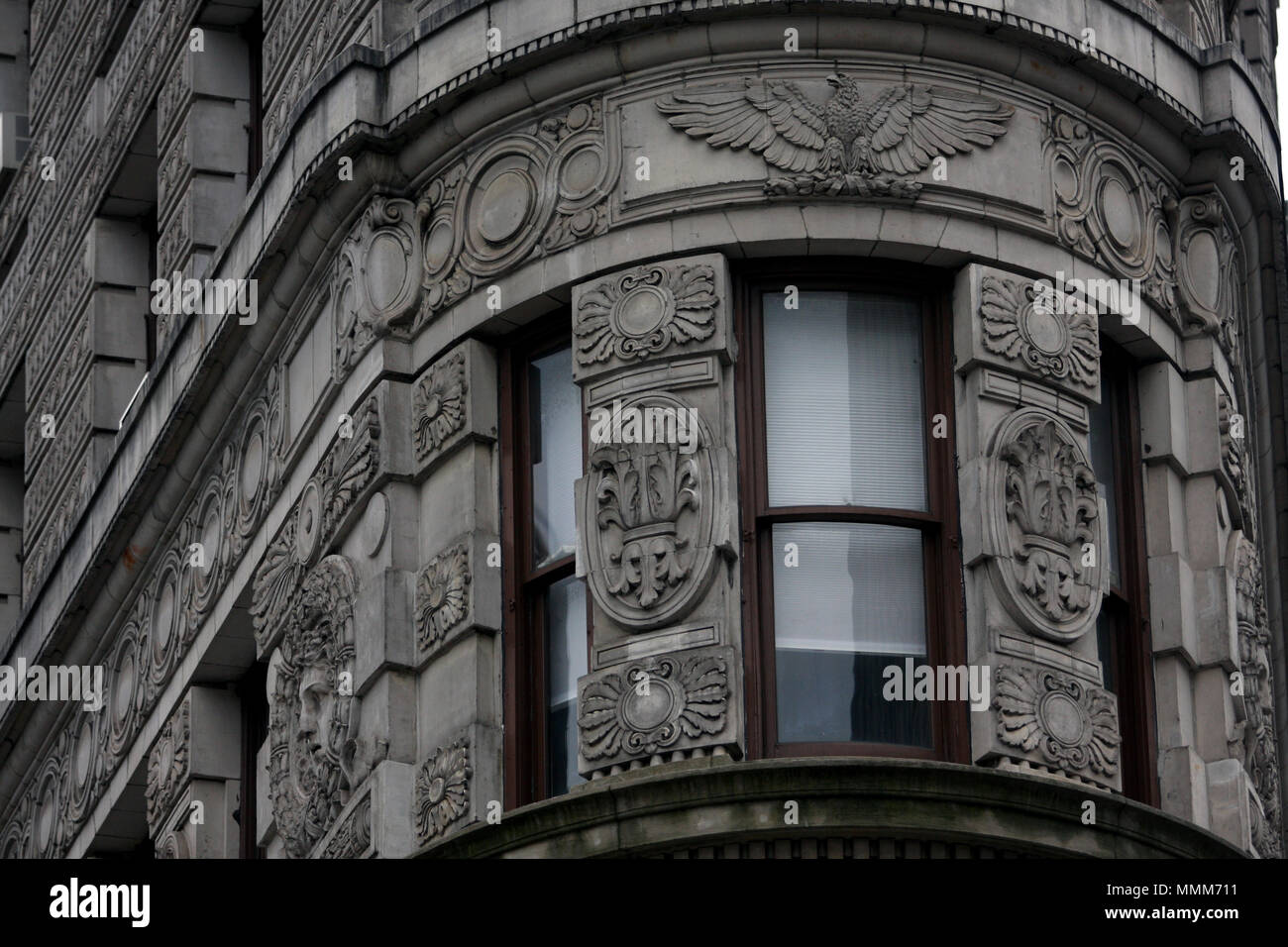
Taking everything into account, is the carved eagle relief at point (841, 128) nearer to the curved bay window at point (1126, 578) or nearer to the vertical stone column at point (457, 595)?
the curved bay window at point (1126, 578)

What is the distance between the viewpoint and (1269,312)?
2941 centimetres

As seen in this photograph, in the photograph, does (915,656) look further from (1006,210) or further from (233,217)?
(233,217)

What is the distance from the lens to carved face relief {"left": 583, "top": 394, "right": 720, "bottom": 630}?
81.4 ft

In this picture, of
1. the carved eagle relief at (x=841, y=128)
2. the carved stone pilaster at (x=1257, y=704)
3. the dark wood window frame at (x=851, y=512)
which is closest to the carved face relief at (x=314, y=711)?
the dark wood window frame at (x=851, y=512)

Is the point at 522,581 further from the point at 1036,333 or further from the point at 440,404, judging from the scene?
Answer: the point at 1036,333

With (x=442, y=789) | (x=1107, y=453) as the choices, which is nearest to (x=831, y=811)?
(x=442, y=789)

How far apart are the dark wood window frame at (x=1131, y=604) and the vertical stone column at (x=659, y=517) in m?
2.89

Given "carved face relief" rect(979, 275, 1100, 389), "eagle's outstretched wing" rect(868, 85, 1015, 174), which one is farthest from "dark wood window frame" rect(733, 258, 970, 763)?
"eagle's outstretched wing" rect(868, 85, 1015, 174)

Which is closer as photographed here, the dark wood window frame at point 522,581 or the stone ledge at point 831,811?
the stone ledge at point 831,811

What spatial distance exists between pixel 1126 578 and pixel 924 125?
11.1 feet

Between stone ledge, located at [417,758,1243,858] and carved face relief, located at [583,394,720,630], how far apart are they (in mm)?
1328

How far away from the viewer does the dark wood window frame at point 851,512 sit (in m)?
24.6

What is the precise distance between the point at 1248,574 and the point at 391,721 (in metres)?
6.14
